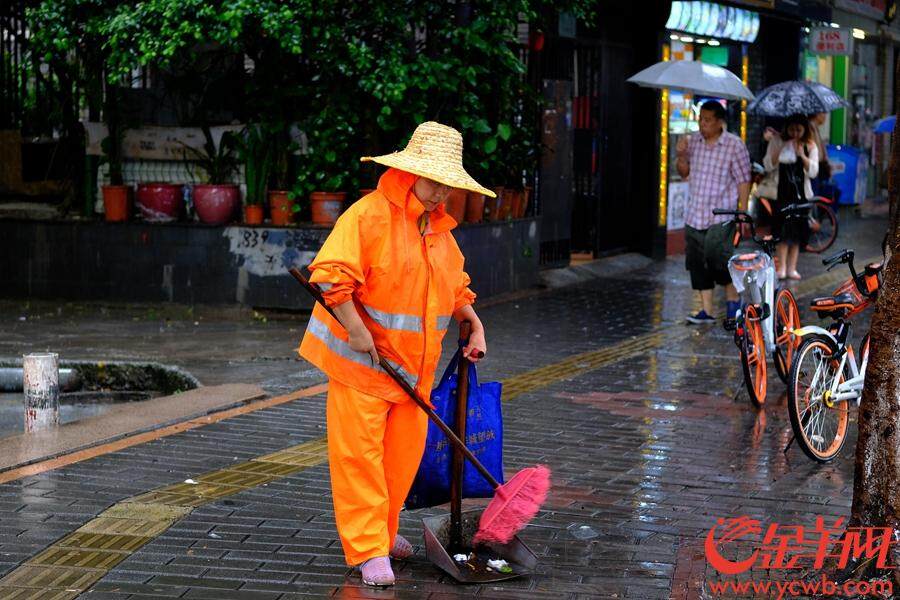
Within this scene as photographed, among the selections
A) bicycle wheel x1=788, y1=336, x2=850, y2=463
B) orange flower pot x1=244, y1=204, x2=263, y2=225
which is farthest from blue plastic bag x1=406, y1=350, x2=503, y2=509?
orange flower pot x1=244, y1=204, x2=263, y2=225

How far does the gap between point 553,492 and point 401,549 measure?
1.34 meters

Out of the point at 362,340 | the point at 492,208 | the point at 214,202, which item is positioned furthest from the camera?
the point at 492,208

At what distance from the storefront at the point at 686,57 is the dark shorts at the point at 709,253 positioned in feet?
18.4

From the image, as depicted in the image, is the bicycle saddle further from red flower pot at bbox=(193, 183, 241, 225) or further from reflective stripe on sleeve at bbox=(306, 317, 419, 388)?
red flower pot at bbox=(193, 183, 241, 225)

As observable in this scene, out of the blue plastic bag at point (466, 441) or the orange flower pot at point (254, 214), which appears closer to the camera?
the blue plastic bag at point (466, 441)

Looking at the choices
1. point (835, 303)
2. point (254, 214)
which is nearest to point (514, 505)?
point (835, 303)

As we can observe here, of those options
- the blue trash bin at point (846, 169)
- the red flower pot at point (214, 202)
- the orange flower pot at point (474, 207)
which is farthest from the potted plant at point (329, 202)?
the blue trash bin at point (846, 169)

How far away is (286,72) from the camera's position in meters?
12.8

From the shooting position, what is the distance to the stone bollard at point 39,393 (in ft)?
25.7

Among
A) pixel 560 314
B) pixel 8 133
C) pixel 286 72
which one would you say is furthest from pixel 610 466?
pixel 8 133

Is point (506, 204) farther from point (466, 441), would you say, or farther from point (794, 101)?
point (466, 441)

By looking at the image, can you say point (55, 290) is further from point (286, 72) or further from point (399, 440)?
point (399, 440)

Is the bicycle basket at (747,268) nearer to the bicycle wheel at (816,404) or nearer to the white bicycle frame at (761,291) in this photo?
the white bicycle frame at (761,291)

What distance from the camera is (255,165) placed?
41.5 ft
